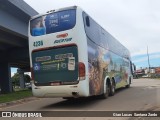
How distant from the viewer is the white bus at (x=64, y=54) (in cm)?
1256

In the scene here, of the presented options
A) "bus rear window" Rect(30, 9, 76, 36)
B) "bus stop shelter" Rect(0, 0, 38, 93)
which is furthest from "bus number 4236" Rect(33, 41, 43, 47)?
"bus stop shelter" Rect(0, 0, 38, 93)

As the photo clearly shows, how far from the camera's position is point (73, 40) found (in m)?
12.6

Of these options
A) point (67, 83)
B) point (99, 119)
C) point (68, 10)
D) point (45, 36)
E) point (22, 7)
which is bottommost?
point (99, 119)

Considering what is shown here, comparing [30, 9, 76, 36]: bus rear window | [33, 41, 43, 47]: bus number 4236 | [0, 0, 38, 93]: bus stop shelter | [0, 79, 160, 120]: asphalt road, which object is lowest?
[0, 79, 160, 120]: asphalt road

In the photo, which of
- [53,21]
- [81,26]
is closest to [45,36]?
[53,21]

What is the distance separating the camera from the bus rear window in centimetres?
1290

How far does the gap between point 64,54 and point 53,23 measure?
145 centimetres

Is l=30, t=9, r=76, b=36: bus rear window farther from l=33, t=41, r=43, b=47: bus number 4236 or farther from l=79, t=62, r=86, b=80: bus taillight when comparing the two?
l=79, t=62, r=86, b=80: bus taillight

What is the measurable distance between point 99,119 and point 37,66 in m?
4.66

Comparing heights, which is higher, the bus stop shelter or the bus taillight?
the bus stop shelter

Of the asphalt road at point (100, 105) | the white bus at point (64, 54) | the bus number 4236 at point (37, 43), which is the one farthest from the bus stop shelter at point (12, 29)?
the white bus at point (64, 54)

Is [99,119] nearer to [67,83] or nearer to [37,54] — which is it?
[67,83]

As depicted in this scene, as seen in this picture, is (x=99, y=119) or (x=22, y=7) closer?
(x=99, y=119)

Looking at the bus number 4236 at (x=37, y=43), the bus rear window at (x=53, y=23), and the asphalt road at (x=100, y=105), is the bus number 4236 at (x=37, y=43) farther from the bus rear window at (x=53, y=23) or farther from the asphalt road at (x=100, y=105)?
the asphalt road at (x=100, y=105)
